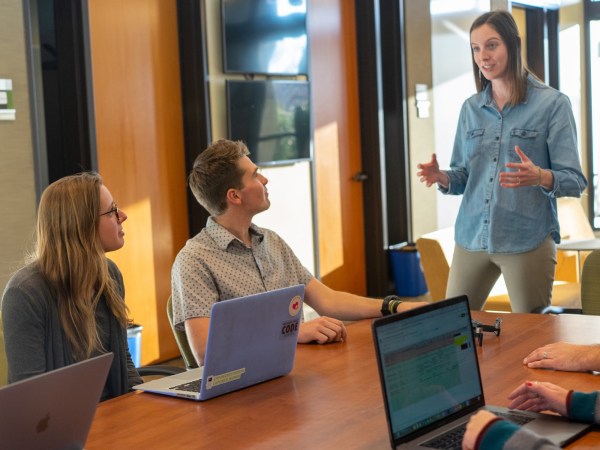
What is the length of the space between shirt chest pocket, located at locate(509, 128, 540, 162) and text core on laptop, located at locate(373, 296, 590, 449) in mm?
1940

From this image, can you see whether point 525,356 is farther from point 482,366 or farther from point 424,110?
point 424,110

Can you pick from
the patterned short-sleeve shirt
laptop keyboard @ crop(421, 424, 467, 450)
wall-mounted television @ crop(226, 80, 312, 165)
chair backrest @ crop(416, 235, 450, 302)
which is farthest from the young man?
wall-mounted television @ crop(226, 80, 312, 165)

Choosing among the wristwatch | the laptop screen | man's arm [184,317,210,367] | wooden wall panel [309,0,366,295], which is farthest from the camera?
wooden wall panel [309,0,366,295]

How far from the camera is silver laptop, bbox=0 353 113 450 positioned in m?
1.45

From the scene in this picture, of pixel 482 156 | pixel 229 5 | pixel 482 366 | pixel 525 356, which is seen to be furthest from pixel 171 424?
pixel 229 5

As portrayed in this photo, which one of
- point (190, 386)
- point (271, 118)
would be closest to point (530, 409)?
point (190, 386)

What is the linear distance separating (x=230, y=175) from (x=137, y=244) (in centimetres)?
254

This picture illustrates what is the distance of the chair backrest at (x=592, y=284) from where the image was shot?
3121 millimetres

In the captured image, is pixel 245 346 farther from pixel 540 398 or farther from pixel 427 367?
pixel 540 398

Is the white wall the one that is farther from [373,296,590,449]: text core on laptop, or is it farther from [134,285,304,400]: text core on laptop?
[373,296,590,449]: text core on laptop

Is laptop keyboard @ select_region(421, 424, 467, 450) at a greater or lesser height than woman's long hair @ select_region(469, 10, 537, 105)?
lesser

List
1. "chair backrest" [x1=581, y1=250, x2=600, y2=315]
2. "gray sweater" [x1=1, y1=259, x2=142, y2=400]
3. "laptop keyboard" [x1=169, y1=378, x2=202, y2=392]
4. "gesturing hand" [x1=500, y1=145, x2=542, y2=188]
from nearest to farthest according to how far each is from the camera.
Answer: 1. "laptop keyboard" [x1=169, y1=378, x2=202, y2=392]
2. "gray sweater" [x1=1, y1=259, x2=142, y2=400]
3. "chair backrest" [x1=581, y1=250, x2=600, y2=315]
4. "gesturing hand" [x1=500, y1=145, x2=542, y2=188]

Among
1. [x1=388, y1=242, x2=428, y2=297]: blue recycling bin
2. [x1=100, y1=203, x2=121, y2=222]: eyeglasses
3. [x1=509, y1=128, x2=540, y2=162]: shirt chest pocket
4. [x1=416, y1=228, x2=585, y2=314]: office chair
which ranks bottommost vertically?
[x1=388, y1=242, x2=428, y2=297]: blue recycling bin

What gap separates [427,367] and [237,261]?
3.86 feet
